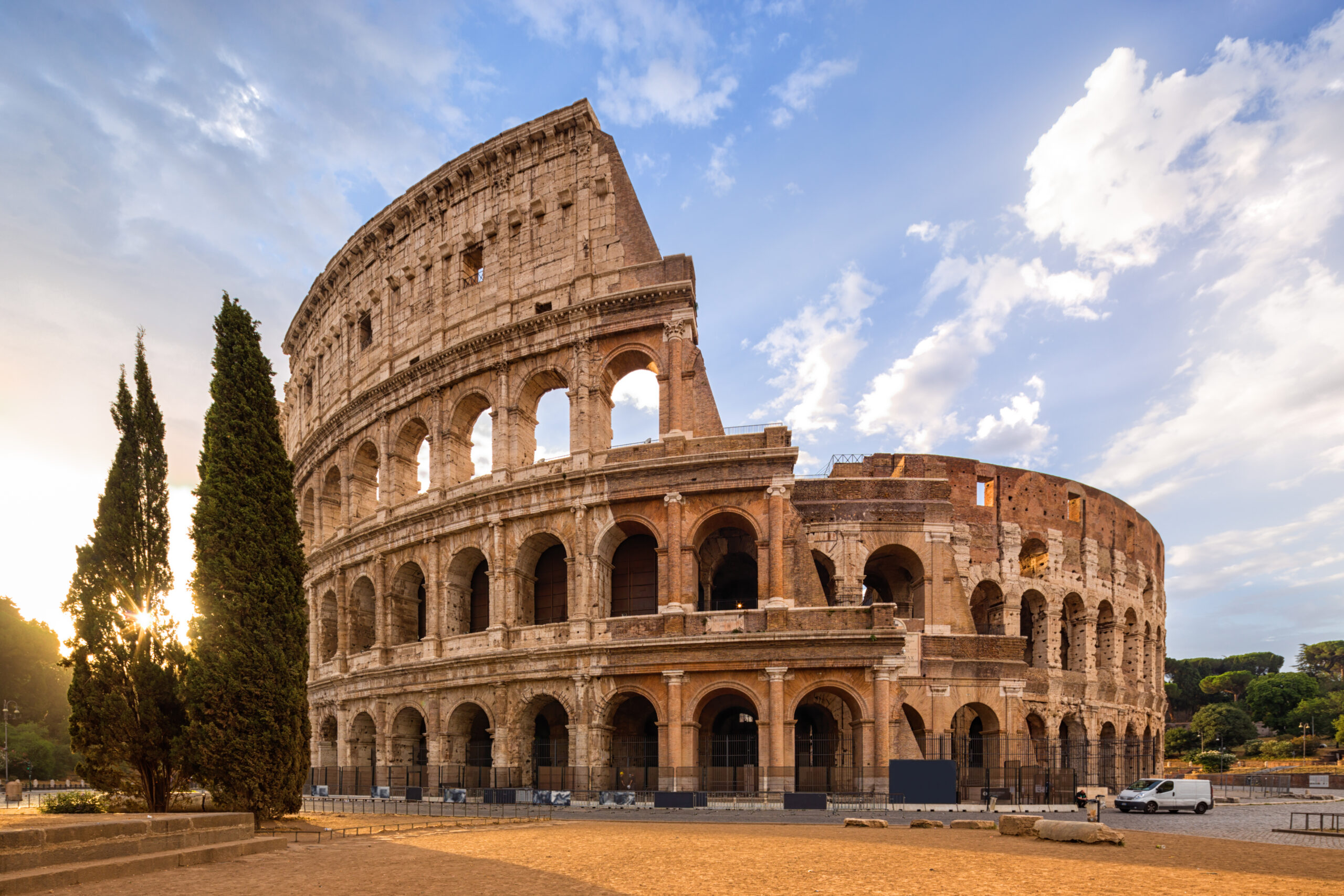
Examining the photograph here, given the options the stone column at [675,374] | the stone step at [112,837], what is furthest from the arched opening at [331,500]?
the stone step at [112,837]

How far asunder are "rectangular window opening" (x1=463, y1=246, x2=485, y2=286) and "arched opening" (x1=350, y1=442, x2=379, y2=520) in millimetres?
7028

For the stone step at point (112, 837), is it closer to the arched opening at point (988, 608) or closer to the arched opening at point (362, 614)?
the arched opening at point (362, 614)

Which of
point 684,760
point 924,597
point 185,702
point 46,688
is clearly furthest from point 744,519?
point 46,688

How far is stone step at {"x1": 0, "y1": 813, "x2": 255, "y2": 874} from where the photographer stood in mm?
9945

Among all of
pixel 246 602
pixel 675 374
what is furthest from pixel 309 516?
pixel 246 602

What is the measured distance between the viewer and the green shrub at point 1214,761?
62.0m

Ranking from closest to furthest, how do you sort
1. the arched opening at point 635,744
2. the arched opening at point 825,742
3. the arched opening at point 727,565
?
the arched opening at point 825,742, the arched opening at point 635,744, the arched opening at point 727,565

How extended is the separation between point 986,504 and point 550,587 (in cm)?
1606

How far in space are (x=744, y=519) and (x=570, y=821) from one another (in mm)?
8847

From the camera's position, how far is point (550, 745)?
Answer: 1054 inches

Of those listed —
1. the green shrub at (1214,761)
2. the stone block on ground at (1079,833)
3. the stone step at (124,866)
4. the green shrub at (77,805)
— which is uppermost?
the stone step at (124,866)

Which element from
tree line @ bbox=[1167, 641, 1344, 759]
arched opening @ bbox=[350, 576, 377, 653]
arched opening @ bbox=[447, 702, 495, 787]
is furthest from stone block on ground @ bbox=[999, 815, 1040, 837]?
tree line @ bbox=[1167, 641, 1344, 759]

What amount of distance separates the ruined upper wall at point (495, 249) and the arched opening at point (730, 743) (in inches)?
477

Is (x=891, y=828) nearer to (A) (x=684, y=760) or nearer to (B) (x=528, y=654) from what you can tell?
(A) (x=684, y=760)
